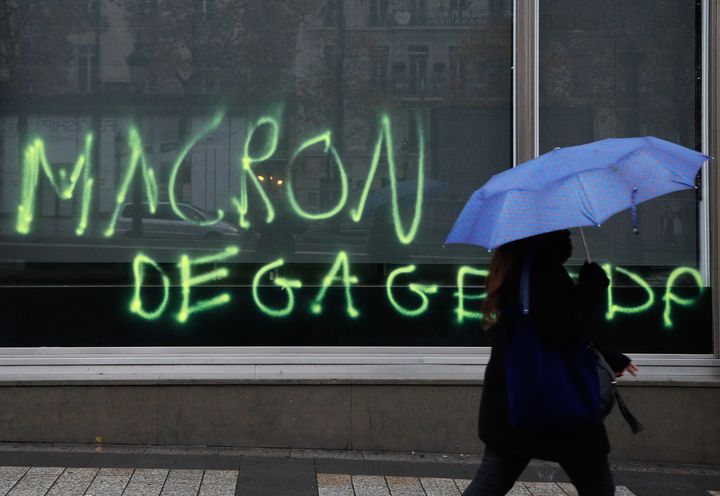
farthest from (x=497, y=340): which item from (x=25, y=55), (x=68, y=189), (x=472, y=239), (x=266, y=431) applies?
(x=25, y=55)

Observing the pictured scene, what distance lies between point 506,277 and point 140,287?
11.8 ft

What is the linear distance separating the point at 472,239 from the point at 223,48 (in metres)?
3.58

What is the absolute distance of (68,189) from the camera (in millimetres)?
6602

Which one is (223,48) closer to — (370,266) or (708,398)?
(370,266)

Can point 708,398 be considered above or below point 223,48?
below

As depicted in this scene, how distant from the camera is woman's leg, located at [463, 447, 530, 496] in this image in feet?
12.0

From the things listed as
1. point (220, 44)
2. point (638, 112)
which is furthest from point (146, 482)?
point (638, 112)

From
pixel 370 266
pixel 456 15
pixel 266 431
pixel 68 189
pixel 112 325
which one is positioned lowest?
pixel 266 431

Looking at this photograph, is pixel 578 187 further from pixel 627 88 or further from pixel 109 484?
pixel 627 88

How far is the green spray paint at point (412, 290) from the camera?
660 centimetres

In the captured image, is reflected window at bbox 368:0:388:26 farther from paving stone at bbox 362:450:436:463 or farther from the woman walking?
the woman walking

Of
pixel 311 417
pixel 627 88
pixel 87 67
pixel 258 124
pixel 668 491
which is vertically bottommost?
pixel 668 491

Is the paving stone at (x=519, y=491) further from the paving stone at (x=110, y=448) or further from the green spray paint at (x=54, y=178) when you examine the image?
the green spray paint at (x=54, y=178)

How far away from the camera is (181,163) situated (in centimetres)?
662
